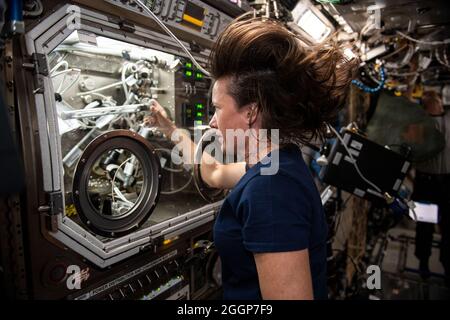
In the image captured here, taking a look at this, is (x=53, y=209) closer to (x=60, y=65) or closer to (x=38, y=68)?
(x=38, y=68)

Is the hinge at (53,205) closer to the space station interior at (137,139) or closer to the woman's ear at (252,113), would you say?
the space station interior at (137,139)

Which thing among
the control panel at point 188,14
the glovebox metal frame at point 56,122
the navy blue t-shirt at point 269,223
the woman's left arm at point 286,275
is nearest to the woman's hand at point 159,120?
the glovebox metal frame at point 56,122

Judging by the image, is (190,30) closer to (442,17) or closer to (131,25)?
(131,25)

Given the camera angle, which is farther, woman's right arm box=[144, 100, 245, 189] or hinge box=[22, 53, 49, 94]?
woman's right arm box=[144, 100, 245, 189]

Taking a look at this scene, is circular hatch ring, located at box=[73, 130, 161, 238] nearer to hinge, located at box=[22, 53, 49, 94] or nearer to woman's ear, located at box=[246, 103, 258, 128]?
hinge, located at box=[22, 53, 49, 94]

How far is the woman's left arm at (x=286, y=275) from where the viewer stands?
100 centimetres

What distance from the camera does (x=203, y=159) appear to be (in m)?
2.37

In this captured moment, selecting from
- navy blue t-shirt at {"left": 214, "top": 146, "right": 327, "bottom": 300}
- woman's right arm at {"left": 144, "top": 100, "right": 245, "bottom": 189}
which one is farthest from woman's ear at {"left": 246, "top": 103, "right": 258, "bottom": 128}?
woman's right arm at {"left": 144, "top": 100, "right": 245, "bottom": 189}

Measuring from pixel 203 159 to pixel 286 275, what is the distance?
1.48 meters

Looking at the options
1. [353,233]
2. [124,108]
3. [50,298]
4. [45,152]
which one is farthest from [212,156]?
[353,233]

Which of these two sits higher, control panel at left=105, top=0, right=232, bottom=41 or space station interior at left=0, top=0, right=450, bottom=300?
control panel at left=105, top=0, right=232, bottom=41

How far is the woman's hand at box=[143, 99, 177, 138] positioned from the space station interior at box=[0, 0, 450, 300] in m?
0.09

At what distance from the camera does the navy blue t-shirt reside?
1.01m

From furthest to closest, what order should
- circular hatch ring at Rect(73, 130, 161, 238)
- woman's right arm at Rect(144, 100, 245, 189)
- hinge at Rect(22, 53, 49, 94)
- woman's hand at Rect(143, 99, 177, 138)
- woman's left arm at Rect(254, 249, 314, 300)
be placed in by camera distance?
woman's hand at Rect(143, 99, 177, 138)
woman's right arm at Rect(144, 100, 245, 189)
circular hatch ring at Rect(73, 130, 161, 238)
hinge at Rect(22, 53, 49, 94)
woman's left arm at Rect(254, 249, 314, 300)
